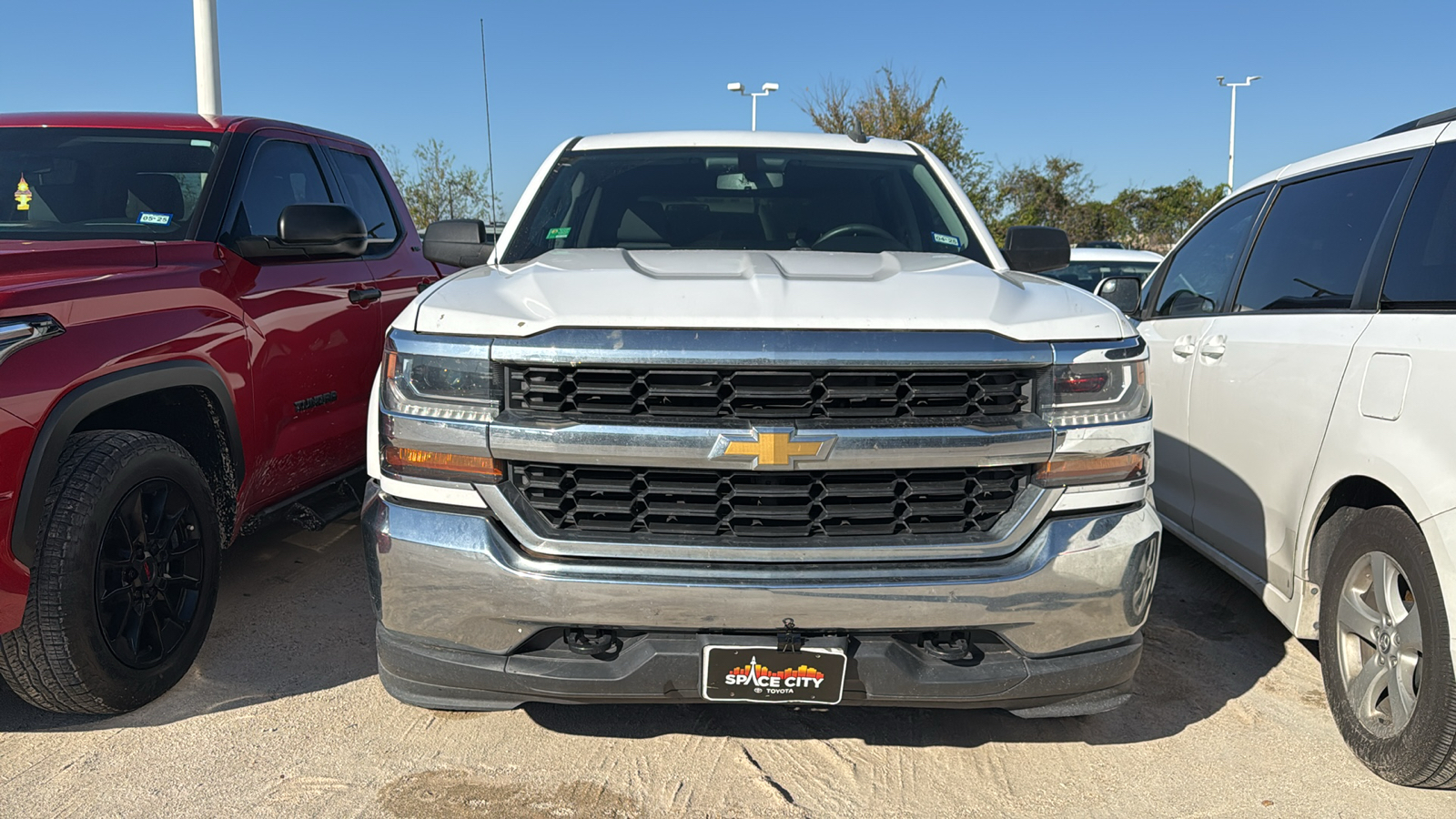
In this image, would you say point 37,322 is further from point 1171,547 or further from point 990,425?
point 1171,547

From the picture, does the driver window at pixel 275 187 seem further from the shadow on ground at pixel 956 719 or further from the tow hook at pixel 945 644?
the tow hook at pixel 945 644

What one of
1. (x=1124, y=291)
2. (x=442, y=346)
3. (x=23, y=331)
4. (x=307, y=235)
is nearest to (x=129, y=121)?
(x=307, y=235)

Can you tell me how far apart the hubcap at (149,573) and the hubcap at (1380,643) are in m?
3.50

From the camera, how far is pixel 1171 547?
511 centimetres

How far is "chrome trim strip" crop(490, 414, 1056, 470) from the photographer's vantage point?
2412 millimetres

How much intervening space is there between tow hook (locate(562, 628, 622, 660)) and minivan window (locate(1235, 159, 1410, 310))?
243 cm

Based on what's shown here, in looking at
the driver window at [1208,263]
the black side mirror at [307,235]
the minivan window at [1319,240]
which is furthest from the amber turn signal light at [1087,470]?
the black side mirror at [307,235]

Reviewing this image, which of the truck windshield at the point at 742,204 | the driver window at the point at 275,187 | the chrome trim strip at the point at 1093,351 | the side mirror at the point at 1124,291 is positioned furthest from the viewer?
the side mirror at the point at 1124,291

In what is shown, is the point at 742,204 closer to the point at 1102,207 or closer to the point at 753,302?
the point at 753,302

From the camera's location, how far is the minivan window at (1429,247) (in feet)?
9.20

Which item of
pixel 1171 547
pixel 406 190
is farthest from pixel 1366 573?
pixel 406 190

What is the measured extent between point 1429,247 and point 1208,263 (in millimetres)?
1577

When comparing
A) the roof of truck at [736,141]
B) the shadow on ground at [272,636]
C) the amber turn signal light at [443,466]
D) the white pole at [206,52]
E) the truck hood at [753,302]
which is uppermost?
the white pole at [206,52]

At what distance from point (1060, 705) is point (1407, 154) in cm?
201
